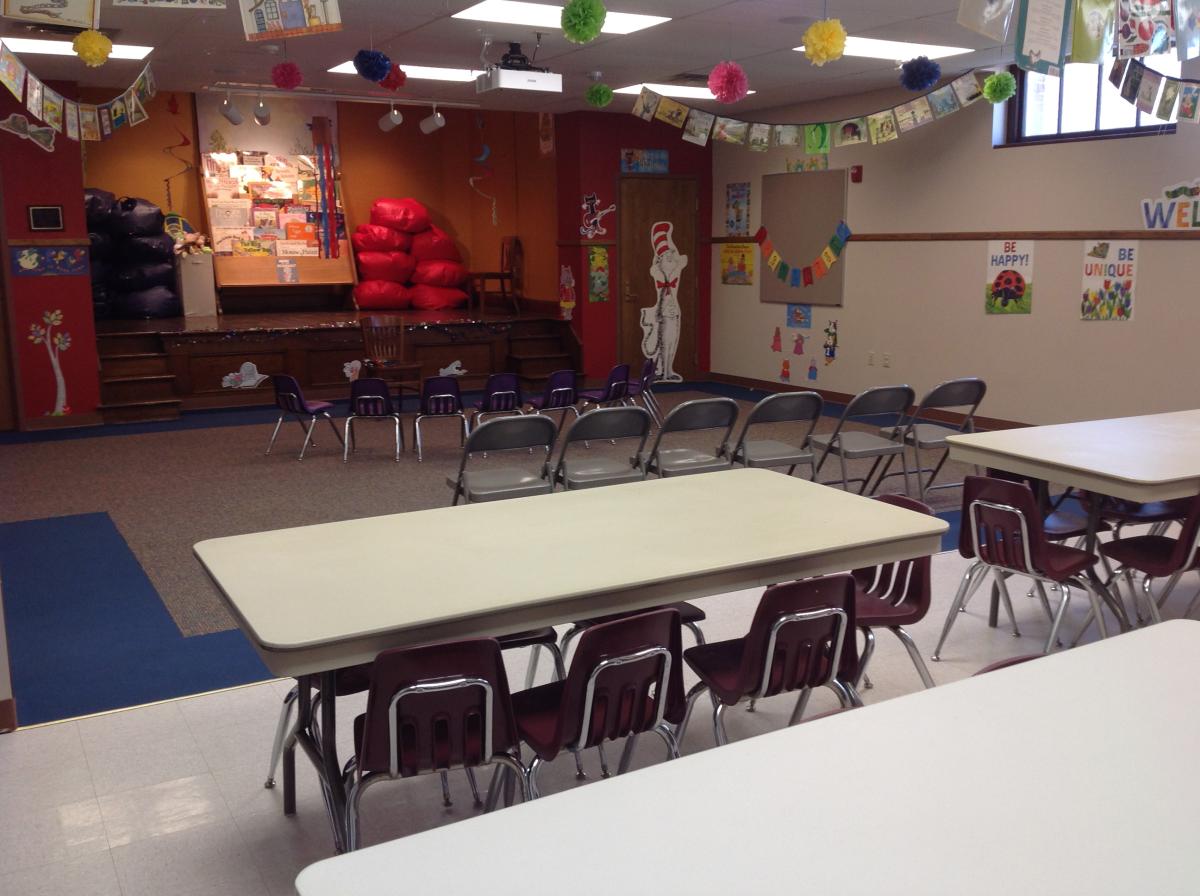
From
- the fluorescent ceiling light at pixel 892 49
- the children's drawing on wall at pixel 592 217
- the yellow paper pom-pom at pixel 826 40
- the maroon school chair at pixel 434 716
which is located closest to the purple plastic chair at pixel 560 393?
the fluorescent ceiling light at pixel 892 49

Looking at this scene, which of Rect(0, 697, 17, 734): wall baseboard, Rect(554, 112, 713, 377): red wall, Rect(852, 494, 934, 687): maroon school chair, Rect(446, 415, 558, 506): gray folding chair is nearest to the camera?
Rect(852, 494, 934, 687): maroon school chair

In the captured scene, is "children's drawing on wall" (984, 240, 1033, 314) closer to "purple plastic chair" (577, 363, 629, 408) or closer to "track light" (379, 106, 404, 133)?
"purple plastic chair" (577, 363, 629, 408)

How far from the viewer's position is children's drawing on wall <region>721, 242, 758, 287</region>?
10766 millimetres

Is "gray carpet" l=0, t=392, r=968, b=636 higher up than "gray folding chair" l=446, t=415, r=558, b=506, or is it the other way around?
"gray folding chair" l=446, t=415, r=558, b=506

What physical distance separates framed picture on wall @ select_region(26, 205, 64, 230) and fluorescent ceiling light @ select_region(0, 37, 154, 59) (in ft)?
4.50

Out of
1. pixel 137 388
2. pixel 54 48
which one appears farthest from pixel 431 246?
pixel 54 48

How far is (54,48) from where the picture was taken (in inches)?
293

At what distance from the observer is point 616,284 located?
11.0 metres

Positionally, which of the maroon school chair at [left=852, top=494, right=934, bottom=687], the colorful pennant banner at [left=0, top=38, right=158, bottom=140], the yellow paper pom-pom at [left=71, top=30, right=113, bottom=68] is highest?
the yellow paper pom-pom at [left=71, top=30, right=113, bottom=68]

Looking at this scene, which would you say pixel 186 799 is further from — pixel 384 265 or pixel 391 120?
pixel 384 265

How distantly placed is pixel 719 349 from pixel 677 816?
10.1m

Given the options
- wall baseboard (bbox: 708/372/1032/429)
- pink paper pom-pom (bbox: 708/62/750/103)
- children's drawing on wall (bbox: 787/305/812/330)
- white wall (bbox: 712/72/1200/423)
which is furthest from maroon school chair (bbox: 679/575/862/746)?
children's drawing on wall (bbox: 787/305/812/330)

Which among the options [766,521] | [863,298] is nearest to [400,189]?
[863,298]

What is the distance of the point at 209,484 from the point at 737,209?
20.4 feet
